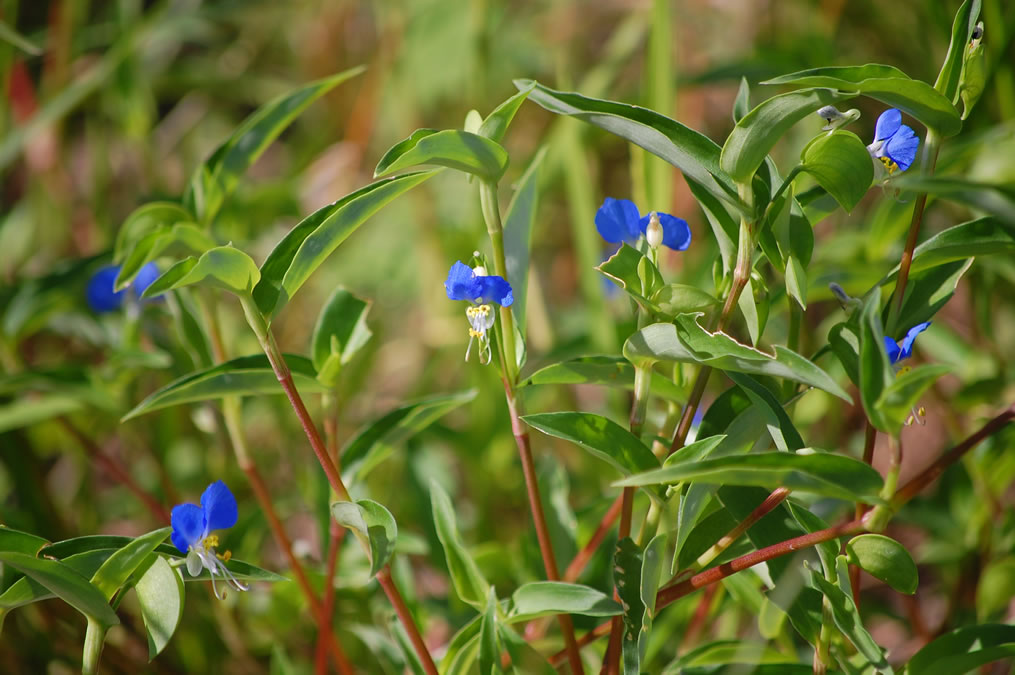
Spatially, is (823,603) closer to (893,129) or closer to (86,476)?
(893,129)

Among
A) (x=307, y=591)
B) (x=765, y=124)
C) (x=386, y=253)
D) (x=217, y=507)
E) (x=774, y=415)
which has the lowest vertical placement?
(x=386, y=253)

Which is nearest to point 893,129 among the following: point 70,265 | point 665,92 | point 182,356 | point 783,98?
point 783,98

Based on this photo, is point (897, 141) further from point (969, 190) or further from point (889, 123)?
point (969, 190)

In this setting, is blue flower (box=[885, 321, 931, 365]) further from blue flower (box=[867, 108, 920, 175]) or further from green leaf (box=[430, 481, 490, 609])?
green leaf (box=[430, 481, 490, 609])

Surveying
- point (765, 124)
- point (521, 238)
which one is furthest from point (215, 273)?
point (765, 124)

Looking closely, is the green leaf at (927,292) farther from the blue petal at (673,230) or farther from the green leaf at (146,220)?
the green leaf at (146,220)

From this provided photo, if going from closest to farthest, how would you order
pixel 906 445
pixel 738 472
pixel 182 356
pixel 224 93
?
pixel 738 472 < pixel 182 356 < pixel 906 445 < pixel 224 93

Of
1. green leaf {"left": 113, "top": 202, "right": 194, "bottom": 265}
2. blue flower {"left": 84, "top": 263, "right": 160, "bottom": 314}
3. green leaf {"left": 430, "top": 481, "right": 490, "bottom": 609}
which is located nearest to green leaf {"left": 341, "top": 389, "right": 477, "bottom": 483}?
green leaf {"left": 430, "top": 481, "right": 490, "bottom": 609}

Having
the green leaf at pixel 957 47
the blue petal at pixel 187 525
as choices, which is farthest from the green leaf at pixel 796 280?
the blue petal at pixel 187 525
